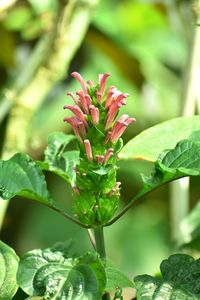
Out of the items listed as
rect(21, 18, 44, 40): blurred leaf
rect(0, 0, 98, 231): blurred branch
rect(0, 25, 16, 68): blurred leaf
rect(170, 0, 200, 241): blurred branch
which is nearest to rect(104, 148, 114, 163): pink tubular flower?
rect(170, 0, 200, 241): blurred branch

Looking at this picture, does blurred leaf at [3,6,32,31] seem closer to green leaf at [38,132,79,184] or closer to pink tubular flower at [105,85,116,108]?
green leaf at [38,132,79,184]

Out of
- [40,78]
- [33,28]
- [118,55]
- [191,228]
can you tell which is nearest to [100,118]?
[191,228]

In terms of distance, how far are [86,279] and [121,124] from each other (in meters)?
0.13

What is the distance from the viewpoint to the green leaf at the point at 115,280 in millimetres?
621

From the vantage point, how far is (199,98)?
1.25 meters

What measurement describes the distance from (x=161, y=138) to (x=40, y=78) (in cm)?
72

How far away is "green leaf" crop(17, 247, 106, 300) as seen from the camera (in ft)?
1.92

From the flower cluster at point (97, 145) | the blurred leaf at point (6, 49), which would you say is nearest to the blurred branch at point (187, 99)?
the flower cluster at point (97, 145)

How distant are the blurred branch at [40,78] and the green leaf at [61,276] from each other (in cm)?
79

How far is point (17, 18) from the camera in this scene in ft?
5.77

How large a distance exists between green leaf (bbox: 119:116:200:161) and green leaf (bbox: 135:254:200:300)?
13cm

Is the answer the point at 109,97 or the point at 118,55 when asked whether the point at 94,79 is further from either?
the point at 109,97

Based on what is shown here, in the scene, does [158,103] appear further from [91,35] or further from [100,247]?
[100,247]

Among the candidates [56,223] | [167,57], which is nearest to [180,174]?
[56,223]
